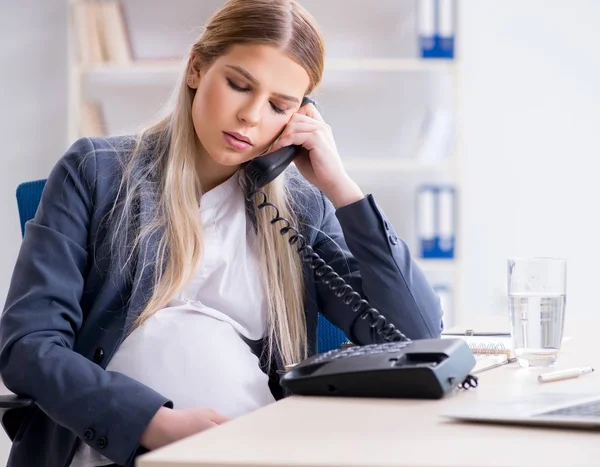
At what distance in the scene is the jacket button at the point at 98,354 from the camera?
1417mm

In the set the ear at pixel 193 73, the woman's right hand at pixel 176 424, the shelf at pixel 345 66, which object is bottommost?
the woman's right hand at pixel 176 424

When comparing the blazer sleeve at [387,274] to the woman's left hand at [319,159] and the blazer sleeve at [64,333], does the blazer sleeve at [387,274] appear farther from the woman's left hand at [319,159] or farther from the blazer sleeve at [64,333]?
the blazer sleeve at [64,333]

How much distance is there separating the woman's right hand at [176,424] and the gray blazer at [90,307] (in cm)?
1

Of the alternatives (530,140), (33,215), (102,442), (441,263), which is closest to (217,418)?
(102,442)

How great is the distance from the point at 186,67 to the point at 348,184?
383mm

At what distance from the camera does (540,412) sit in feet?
2.71

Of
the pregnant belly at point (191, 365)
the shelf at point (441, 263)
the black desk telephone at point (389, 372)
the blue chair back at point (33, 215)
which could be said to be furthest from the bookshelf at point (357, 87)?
the black desk telephone at point (389, 372)

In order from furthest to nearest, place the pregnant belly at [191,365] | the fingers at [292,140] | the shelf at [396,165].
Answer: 1. the shelf at [396,165]
2. the fingers at [292,140]
3. the pregnant belly at [191,365]

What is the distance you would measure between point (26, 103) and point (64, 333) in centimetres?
271

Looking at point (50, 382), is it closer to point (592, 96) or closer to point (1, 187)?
point (1, 187)

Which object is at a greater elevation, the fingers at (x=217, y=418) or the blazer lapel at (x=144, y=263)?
the blazer lapel at (x=144, y=263)

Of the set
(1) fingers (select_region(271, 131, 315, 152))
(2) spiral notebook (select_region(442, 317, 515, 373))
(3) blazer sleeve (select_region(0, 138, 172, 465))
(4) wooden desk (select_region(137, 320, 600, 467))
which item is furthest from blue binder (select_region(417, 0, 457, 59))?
(4) wooden desk (select_region(137, 320, 600, 467))

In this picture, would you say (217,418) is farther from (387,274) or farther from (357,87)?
(357,87)

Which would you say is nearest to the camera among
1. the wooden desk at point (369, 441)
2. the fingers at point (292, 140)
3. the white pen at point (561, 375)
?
the wooden desk at point (369, 441)
